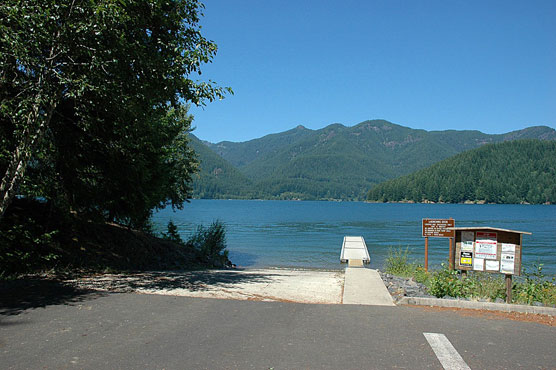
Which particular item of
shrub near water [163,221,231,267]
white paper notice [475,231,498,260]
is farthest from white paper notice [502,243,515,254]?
shrub near water [163,221,231,267]

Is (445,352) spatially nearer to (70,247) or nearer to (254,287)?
(254,287)

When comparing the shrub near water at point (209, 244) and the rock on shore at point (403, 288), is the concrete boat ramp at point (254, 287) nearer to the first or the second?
the rock on shore at point (403, 288)

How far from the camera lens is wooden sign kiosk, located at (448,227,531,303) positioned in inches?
309

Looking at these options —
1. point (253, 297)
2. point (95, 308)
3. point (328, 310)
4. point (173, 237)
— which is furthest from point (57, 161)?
point (173, 237)

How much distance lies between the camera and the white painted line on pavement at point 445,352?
447 centimetres

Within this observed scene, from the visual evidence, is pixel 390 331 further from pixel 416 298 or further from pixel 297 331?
pixel 416 298

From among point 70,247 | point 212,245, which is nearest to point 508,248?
point 70,247

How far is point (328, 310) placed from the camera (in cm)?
686

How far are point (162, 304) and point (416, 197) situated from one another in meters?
191

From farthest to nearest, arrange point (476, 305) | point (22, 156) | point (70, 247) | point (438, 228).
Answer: point (438, 228) → point (70, 247) → point (22, 156) → point (476, 305)

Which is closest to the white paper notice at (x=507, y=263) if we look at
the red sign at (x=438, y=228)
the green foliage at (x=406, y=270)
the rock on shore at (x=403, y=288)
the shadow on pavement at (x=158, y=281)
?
the rock on shore at (x=403, y=288)

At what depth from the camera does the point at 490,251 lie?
8.16m

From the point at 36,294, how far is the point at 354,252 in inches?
750

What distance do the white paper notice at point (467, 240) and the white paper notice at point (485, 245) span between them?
10cm
